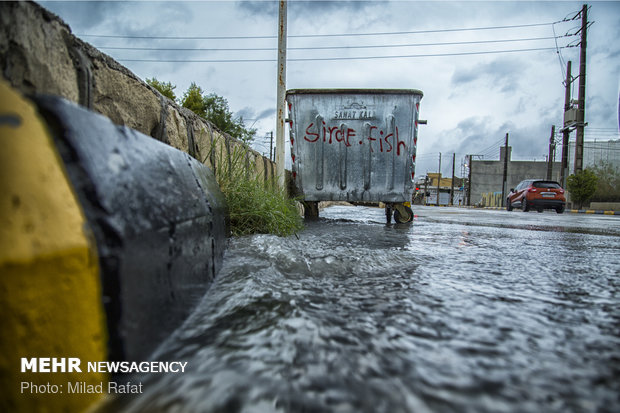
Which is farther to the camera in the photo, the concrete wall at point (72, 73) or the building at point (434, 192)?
the building at point (434, 192)

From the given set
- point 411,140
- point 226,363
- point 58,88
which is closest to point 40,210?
point 226,363

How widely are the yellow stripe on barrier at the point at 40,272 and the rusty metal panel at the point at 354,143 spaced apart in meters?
4.20

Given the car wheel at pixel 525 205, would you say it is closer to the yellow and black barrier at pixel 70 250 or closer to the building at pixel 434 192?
the yellow and black barrier at pixel 70 250

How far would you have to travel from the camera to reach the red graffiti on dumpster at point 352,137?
4.62 m

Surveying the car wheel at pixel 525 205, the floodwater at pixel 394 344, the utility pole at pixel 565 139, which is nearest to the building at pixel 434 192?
the utility pole at pixel 565 139

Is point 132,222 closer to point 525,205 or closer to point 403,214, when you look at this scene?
point 403,214

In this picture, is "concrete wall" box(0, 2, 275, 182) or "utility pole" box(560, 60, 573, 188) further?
"utility pole" box(560, 60, 573, 188)

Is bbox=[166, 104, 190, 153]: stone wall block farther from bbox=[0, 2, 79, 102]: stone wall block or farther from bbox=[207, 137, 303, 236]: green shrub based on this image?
bbox=[0, 2, 79, 102]: stone wall block

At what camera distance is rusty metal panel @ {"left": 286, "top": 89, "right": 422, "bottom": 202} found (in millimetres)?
4586

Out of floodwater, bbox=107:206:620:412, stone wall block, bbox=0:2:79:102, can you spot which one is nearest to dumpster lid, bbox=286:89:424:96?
floodwater, bbox=107:206:620:412

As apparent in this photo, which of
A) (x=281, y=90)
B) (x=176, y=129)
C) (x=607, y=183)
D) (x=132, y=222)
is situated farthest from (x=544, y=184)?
(x=132, y=222)

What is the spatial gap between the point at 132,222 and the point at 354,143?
4.17 metres

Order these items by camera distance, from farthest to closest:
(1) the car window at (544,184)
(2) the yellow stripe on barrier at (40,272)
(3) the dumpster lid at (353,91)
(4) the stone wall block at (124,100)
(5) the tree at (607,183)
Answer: (5) the tree at (607,183), (1) the car window at (544,184), (3) the dumpster lid at (353,91), (4) the stone wall block at (124,100), (2) the yellow stripe on barrier at (40,272)

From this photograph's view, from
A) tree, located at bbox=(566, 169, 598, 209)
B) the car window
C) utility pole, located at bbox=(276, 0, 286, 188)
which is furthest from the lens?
tree, located at bbox=(566, 169, 598, 209)
